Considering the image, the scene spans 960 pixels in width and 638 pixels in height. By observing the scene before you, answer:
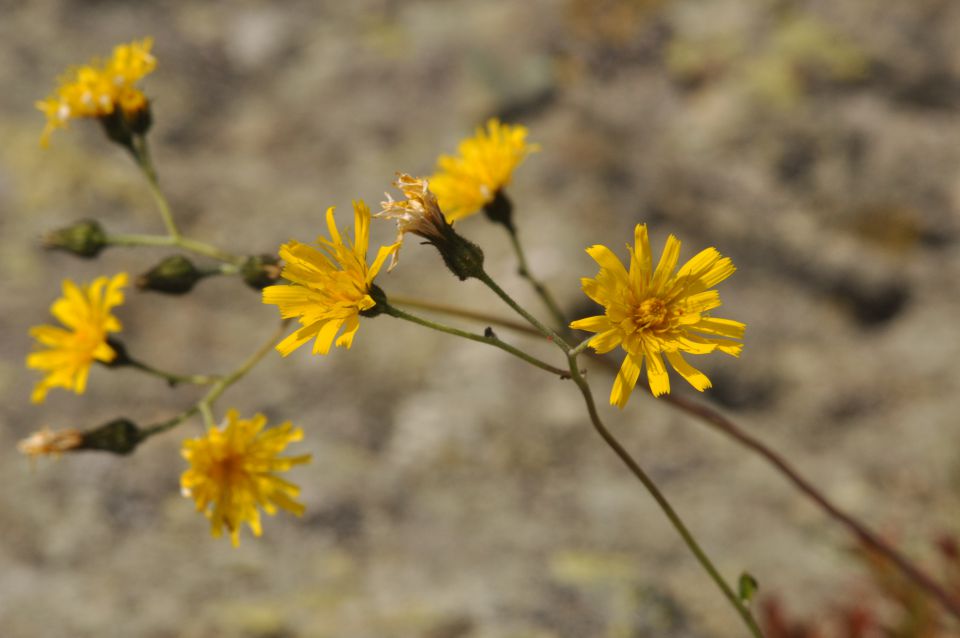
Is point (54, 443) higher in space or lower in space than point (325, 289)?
higher

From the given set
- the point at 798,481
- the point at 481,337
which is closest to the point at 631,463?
the point at 481,337

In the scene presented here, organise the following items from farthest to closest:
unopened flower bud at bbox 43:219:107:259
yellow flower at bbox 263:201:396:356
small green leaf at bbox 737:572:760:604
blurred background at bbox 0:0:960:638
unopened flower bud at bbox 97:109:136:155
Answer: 1. blurred background at bbox 0:0:960:638
2. unopened flower bud at bbox 97:109:136:155
3. unopened flower bud at bbox 43:219:107:259
4. small green leaf at bbox 737:572:760:604
5. yellow flower at bbox 263:201:396:356

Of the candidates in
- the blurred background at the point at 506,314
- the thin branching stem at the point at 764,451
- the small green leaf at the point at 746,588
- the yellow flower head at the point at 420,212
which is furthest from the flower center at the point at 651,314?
the blurred background at the point at 506,314

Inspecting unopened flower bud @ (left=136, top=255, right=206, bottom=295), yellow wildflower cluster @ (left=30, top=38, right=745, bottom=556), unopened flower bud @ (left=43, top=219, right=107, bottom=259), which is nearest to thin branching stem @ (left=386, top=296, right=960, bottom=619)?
yellow wildflower cluster @ (left=30, top=38, right=745, bottom=556)

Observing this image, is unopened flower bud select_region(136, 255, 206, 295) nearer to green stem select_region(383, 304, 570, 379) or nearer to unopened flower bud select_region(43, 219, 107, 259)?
unopened flower bud select_region(43, 219, 107, 259)

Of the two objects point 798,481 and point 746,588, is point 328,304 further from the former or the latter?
point 798,481

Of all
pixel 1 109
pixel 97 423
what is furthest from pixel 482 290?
pixel 1 109
